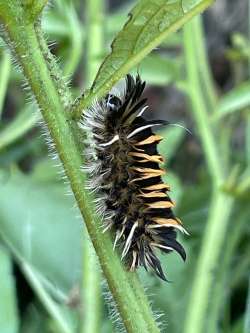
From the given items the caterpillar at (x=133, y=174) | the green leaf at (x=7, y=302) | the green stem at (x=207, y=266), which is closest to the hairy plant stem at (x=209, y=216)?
the green stem at (x=207, y=266)

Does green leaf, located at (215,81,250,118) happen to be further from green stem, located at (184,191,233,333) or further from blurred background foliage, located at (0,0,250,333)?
green stem, located at (184,191,233,333)

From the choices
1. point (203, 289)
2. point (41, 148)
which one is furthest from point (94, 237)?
point (41, 148)

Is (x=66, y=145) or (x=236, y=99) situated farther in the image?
(x=236, y=99)

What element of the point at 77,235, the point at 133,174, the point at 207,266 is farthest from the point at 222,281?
the point at 133,174

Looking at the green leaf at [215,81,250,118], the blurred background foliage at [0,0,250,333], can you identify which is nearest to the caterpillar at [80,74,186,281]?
the blurred background foliage at [0,0,250,333]

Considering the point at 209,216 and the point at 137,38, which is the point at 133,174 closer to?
the point at 137,38

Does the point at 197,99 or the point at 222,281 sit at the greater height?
the point at 197,99
